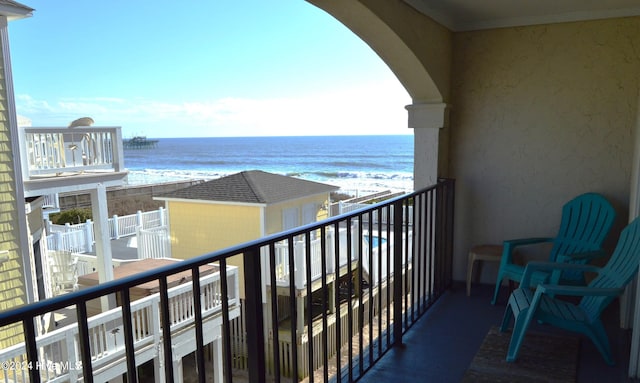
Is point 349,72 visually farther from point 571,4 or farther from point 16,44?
point 571,4

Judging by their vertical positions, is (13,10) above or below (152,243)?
above

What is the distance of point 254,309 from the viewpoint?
1408 mm

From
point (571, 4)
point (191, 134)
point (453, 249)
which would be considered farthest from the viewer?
point (191, 134)

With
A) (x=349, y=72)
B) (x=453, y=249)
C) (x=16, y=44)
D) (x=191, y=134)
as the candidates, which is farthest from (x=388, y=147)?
(x=453, y=249)

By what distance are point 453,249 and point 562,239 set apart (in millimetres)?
887

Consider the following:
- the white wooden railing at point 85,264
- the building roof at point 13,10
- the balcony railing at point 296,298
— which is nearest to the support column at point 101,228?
the balcony railing at point 296,298

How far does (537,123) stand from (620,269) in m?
1.54

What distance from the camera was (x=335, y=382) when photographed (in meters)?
2.12

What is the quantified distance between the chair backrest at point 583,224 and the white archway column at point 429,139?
102cm

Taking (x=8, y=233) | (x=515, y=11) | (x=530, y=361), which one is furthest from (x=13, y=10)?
(x=530, y=361)

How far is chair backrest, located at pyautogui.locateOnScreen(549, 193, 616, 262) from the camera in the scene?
10.3ft

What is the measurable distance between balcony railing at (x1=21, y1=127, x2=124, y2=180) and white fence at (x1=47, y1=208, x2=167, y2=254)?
3.88 meters

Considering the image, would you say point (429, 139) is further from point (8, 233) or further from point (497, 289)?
point (8, 233)

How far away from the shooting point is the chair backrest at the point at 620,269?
2.29m
